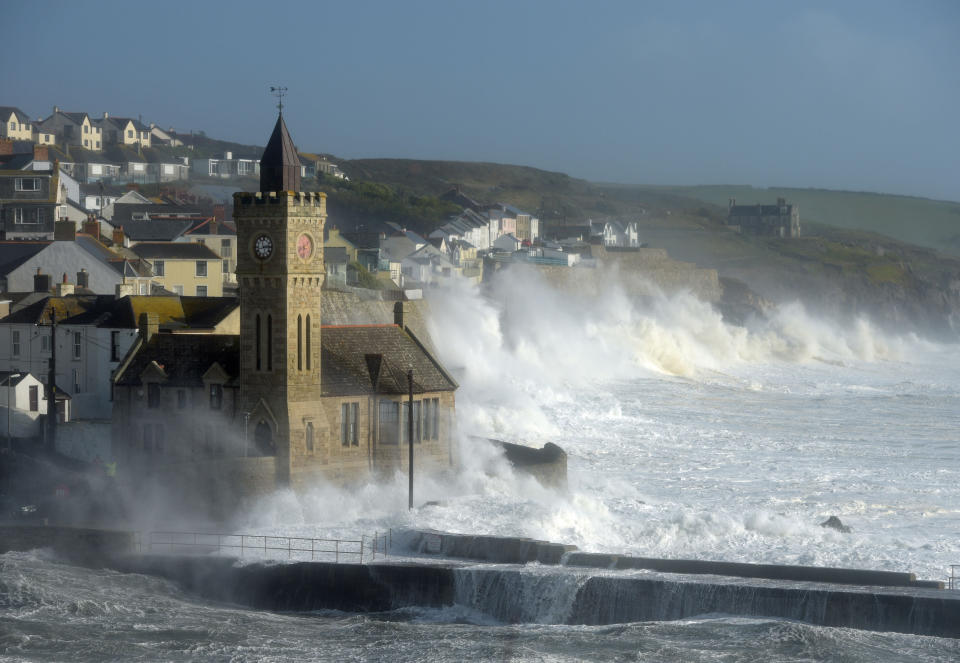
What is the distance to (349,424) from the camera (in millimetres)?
39781

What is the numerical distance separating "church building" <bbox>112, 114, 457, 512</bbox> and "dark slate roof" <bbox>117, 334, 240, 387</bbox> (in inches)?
1.6

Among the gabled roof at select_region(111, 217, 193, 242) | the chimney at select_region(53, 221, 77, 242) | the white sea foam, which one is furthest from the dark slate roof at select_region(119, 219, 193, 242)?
the white sea foam

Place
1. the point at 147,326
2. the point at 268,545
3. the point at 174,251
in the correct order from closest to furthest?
the point at 268,545 < the point at 147,326 < the point at 174,251

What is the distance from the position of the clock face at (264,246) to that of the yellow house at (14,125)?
92.3 meters

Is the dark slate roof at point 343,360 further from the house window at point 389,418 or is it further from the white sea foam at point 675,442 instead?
the white sea foam at point 675,442

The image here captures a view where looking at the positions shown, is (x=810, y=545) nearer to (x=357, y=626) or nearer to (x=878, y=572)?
(x=878, y=572)

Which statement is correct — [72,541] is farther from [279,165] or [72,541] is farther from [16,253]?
[16,253]

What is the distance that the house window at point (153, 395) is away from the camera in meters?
40.4

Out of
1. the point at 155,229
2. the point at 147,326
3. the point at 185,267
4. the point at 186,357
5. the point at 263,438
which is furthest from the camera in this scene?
the point at 155,229

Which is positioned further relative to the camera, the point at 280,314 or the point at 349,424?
the point at 349,424

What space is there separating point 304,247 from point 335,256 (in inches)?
1572

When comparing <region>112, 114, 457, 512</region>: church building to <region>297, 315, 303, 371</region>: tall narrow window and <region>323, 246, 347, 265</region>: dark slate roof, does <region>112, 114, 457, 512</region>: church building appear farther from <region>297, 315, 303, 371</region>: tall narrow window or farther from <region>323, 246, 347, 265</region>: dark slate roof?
<region>323, 246, 347, 265</region>: dark slate roof

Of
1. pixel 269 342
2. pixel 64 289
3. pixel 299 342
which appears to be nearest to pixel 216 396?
pixel 269 342

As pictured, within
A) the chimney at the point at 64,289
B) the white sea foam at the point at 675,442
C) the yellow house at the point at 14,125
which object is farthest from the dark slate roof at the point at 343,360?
the yellow house at the point at 14,125
